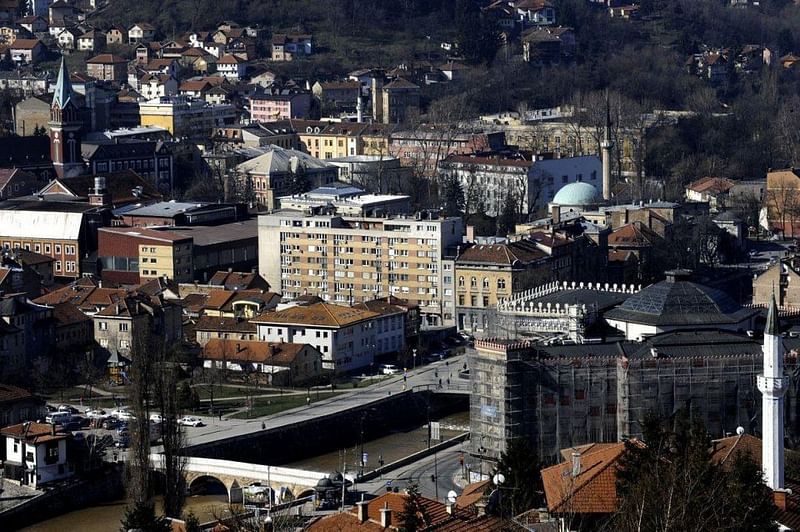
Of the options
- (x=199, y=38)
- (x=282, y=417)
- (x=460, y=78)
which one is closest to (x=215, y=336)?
(x=282, y=417)

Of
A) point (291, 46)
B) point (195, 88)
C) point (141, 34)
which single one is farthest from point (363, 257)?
point (141, 34)

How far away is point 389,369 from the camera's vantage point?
46.6 meters

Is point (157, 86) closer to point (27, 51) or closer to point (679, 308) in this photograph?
point (27, 51)

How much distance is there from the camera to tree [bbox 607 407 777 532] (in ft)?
69.9

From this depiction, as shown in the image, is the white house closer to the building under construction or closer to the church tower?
the building under construction

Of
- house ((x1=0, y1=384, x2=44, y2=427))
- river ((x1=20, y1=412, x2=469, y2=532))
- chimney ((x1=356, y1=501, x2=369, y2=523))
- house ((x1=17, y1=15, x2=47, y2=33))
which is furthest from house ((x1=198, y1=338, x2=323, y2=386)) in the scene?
Result: house ((x1=17, y1=15, x2=47, y2=33))

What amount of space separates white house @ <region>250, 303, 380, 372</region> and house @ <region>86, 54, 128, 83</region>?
158 ft

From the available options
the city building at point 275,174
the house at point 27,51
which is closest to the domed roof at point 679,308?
the city building at point 275,174

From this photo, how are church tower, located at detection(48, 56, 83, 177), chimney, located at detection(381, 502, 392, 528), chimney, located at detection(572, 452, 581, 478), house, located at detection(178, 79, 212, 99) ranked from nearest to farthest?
chimney, located at detection(381, 502, 392, 528) < chimney, located at detection(572, 452, 581, 478) < church tower, located at detection(48, 56, 83, 177) < house, located at detection(178, 79, 212, 99)

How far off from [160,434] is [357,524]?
11.7 metres

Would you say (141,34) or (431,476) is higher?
(141,34)

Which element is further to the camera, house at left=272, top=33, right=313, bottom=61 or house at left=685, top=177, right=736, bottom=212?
house at left=272, top=33, right=313, bottom=61

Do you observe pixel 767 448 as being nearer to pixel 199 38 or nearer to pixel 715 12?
pixel 199 38

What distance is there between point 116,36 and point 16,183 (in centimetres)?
3543
